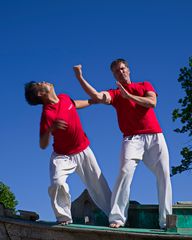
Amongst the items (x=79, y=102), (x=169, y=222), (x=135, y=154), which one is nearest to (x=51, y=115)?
(x=79, y=102)

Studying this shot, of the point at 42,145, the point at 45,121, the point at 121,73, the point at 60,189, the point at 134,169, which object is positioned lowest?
the point at 60,189

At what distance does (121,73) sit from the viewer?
6461 mm

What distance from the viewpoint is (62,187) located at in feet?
19.3

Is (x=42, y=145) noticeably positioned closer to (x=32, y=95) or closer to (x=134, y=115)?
(x=32, y=95)

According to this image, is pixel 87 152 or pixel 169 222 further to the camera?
pixel 87 152

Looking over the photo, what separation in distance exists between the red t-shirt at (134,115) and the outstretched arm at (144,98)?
0.09 metres

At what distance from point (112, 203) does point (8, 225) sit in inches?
65.3

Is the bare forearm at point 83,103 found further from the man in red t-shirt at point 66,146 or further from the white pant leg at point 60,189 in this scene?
the white pant leg at point 60,189

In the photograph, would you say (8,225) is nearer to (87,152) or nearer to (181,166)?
(87,152)

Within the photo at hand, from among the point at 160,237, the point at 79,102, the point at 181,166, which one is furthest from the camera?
the point at 181,166

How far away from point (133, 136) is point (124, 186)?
67 cm

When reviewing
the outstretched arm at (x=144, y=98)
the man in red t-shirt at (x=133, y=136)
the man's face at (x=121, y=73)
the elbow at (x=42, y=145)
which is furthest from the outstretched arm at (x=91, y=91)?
the elbow at (x=42, y=145)

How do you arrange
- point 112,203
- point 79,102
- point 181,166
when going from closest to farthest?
point 112,203 → point 79,102 → point 181,166

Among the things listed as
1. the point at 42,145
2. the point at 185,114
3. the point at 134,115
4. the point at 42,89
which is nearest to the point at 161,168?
the point at 134,115
